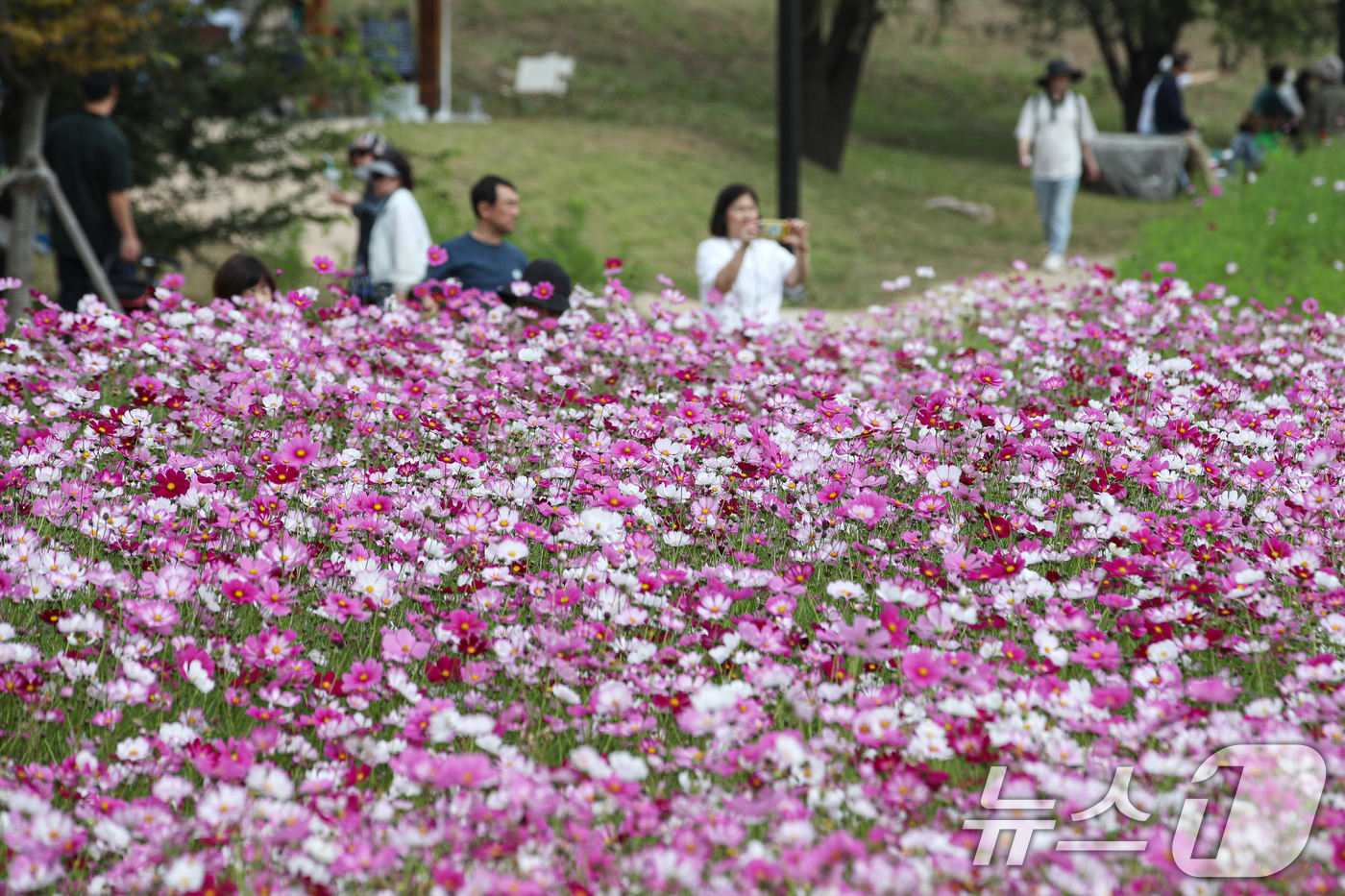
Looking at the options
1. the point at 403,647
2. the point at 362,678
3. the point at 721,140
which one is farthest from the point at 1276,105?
the point at 362,678

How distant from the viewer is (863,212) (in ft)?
54.6

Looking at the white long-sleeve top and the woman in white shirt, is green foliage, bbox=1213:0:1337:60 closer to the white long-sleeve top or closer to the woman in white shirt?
the woman in white shirt

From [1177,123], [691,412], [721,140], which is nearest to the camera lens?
[691,412]

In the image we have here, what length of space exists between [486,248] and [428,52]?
14661 millimetres

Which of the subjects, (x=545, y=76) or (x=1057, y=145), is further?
(x=545, y=76)

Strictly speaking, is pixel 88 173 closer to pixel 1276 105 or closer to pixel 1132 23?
pixel 1276 105

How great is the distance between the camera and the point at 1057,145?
12086 mm

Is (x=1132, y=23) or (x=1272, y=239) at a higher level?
(x=1132, y=23)

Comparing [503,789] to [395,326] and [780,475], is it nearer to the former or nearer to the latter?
[780,475]

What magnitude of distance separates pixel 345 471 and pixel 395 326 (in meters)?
1.53

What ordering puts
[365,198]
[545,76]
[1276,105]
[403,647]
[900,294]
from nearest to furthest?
[403,647]
[365,198]
[900,294]
[1276,105]
[545,76]

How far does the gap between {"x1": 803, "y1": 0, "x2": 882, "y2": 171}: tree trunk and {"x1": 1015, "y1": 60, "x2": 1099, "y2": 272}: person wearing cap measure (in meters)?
7.43

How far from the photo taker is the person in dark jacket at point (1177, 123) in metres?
18.7

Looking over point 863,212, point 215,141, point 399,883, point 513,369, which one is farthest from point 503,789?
point 863,212
